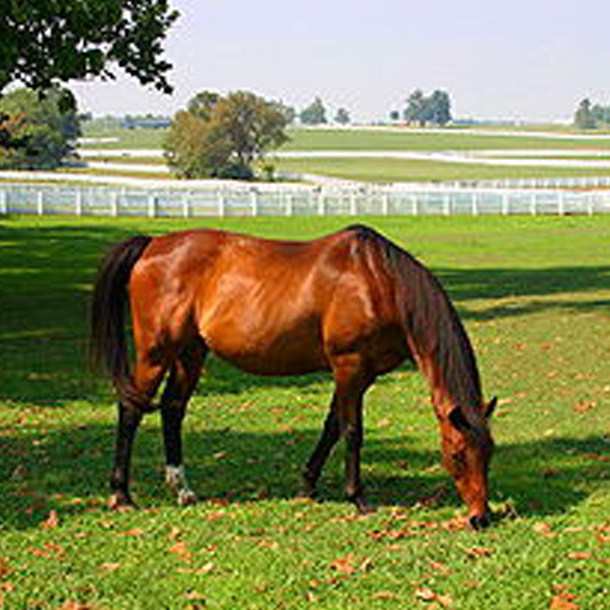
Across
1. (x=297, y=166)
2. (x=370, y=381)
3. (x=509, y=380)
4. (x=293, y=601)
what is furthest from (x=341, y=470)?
(x=297, y=166)

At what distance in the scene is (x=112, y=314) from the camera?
10.4 m

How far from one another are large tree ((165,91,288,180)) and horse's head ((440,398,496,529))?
97869 millimetres

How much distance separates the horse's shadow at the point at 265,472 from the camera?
32.7 feet

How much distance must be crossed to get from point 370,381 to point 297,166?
14086cm

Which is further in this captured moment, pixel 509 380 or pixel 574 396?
pixel 509 380

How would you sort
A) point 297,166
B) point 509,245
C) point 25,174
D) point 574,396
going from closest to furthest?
1. point 574,396
2. point 509,245
3. point 25,174
4. point 297,166

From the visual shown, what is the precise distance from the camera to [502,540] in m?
8.32

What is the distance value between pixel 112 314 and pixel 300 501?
7.56 feet

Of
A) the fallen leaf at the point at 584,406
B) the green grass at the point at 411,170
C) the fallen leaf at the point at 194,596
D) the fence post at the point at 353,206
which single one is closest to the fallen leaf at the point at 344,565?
the fallen leaf at the point at 194,596

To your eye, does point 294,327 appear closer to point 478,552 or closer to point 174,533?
point 174,533

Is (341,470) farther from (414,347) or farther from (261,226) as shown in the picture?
(261,226)

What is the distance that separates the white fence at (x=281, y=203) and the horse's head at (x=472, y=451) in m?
46.8

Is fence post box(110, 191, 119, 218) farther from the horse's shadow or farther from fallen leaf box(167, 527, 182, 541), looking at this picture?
fallen leaf box(167, 527, 182, 541)

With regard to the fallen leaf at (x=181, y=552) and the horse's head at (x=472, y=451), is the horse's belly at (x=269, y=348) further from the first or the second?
the fallen leaf at (x=181, y=552)
